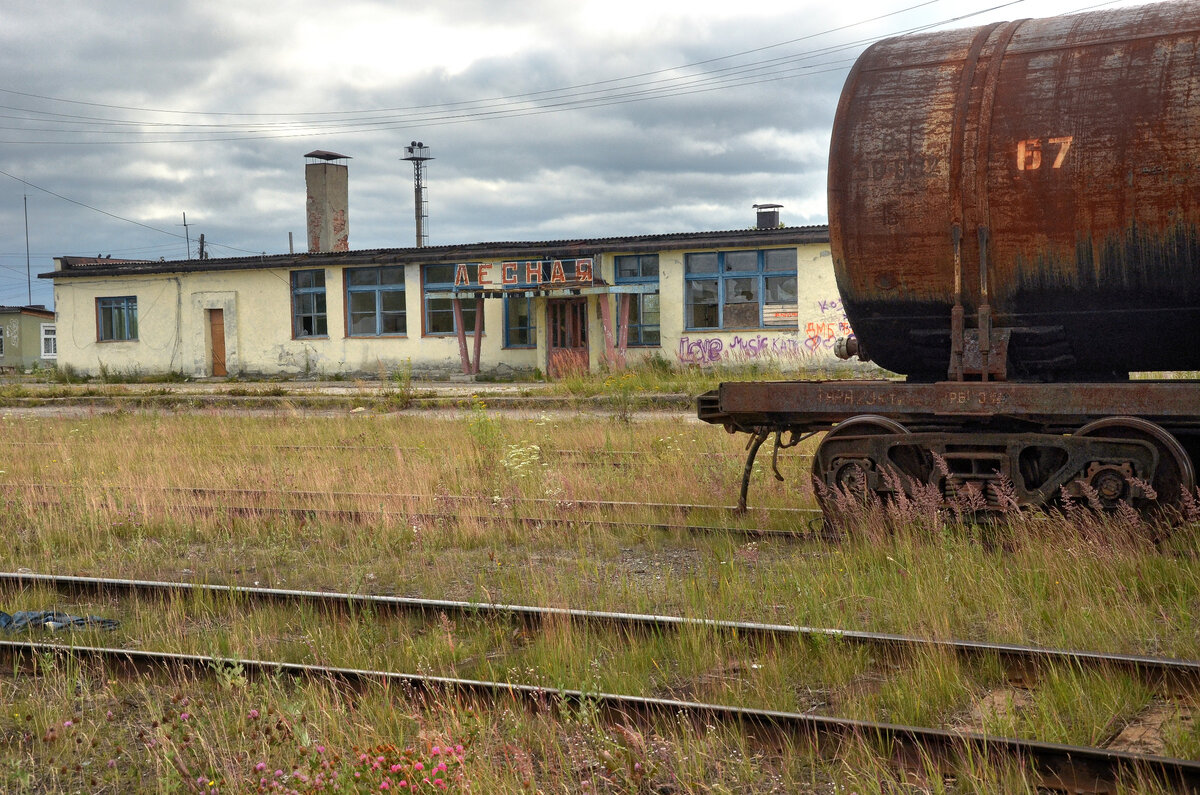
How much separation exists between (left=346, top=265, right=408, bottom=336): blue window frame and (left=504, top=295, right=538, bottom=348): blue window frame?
125 inches

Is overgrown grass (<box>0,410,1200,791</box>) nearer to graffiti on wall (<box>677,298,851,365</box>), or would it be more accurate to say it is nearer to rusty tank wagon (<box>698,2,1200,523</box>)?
rusty tank wagon (<box>698,2,1200,523</box>)

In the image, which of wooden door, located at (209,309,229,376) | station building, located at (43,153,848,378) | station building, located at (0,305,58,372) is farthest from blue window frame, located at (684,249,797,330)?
station building, located at (0,305,58,372)

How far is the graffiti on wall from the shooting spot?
2572 centimetres

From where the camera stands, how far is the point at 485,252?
29.4 m

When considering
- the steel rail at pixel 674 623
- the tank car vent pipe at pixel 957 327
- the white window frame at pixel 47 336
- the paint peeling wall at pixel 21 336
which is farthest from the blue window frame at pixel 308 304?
the white window frame at pixel 47 336

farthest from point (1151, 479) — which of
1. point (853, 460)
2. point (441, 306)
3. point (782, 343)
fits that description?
point (441, 306)

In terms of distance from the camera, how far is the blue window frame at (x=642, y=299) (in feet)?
91.5

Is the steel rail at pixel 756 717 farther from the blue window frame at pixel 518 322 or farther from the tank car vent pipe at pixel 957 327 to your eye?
the blue window frame at pixel 518 322

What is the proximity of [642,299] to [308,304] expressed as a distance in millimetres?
10832

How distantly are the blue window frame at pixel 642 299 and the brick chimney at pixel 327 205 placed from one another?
48.2ft

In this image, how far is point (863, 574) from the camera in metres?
5.83

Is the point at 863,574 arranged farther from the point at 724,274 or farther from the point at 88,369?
the point at 88,369

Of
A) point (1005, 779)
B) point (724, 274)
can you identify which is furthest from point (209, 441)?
point (724, 274)

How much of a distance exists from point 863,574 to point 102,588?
15.1ft
